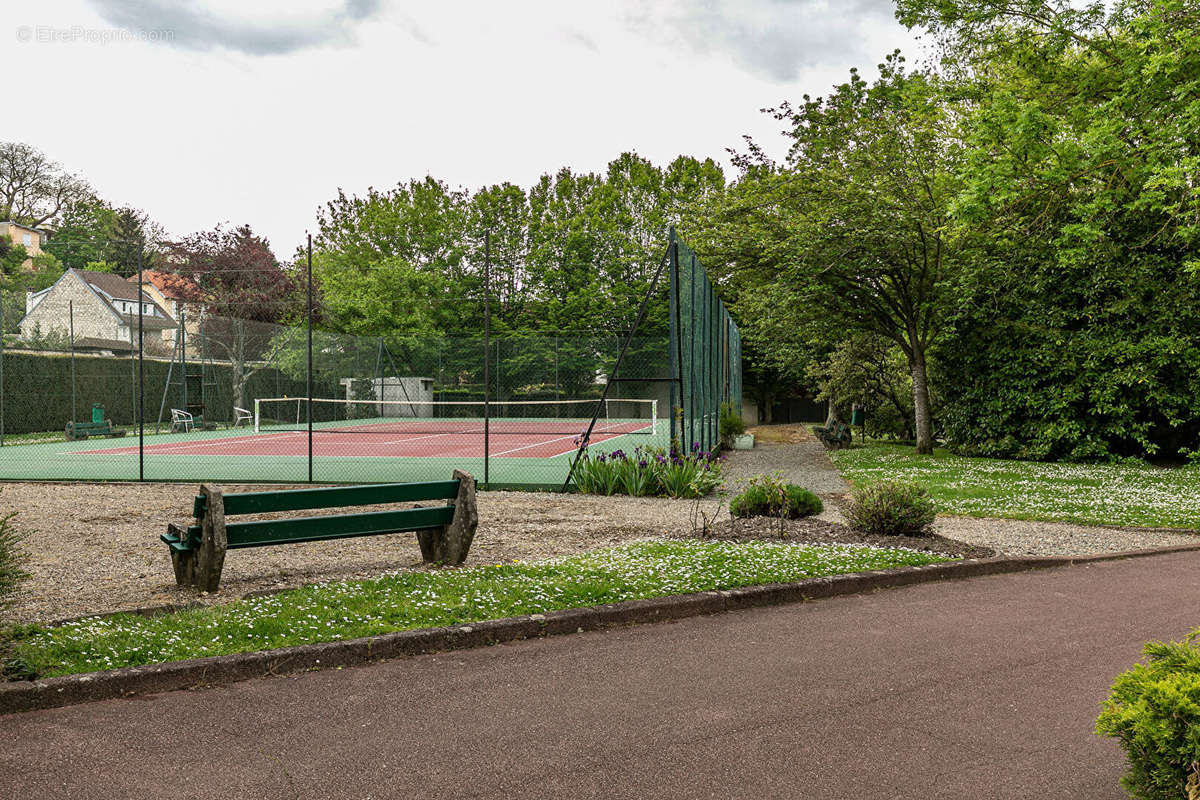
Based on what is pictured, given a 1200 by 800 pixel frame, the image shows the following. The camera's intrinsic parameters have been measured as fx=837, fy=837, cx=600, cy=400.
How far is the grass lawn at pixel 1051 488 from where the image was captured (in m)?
10.1

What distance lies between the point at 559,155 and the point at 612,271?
24.9ft

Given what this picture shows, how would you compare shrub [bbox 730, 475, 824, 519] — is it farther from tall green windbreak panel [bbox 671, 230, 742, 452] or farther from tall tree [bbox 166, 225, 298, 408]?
tall tree [bbox 166, 225, 298, 408]

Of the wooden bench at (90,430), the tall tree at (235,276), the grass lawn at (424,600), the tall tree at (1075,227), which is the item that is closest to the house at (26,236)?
the tall tree at (235,276)

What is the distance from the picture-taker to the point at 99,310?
48094 mm

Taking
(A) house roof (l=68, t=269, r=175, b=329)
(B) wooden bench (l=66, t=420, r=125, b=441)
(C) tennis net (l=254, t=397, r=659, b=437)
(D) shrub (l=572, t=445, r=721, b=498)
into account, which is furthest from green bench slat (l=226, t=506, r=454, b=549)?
(A) house roof (l=68, t=269, r=175, b=329)

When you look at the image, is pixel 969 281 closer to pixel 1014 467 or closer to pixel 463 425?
pixel 1014 467

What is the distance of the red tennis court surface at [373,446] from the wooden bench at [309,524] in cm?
937

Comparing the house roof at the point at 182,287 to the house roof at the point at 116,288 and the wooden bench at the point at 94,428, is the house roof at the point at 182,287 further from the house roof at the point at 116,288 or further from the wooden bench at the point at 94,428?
the wooden bench at the point at 94,428

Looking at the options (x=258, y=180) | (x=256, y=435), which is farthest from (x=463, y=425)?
(x=258, y=180)

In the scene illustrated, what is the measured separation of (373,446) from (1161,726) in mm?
20150

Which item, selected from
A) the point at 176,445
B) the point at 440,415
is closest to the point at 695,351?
the point at 176,445

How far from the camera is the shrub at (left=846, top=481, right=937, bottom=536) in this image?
26.8ft

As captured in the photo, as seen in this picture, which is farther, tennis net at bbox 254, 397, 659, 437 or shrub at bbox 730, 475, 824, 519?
tennis net at bbox 254, 397, 659, 437

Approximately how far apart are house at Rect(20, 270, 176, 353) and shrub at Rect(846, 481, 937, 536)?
34900 mm
